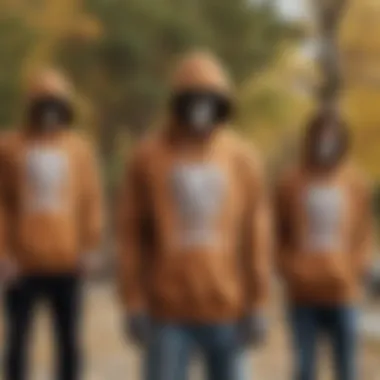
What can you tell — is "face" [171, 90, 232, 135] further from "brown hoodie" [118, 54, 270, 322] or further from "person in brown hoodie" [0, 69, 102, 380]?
"person in brown hoodie" [0, 69, 102, 380]

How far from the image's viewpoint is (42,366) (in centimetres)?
272

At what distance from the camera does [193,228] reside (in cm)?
163

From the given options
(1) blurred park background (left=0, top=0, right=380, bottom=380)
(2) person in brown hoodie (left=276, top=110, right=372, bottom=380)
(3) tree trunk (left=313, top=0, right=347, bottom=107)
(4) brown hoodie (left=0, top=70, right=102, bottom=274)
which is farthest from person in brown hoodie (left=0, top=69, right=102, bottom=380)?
(3) tree trunk (left=313, top=0, right=347, bottom=107)

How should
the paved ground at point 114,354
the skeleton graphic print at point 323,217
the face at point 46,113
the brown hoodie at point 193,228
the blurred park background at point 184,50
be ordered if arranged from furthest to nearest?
the blurred park background at point 184,50 → the paved ground at point 114,354 → the face at point 46,113 → the skeleton graphic print at point 323,217 → the brown hoodie at point 193,228

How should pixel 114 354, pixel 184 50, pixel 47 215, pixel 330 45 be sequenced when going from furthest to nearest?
pixel 184 50
pixel 330 45
pixel 114 354
pixel 47 215

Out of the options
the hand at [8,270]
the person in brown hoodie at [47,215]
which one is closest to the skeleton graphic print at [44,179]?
the person in brown hoodie at [47,215]

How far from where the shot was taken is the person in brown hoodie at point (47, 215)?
7.07 ft

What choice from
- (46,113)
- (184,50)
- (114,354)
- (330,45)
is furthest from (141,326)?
(184,50)

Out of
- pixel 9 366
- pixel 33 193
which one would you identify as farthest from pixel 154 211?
pixel 9 366

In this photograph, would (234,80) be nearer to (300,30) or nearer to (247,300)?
(300,30)

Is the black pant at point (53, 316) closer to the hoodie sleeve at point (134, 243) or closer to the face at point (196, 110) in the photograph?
the hoodie sleeve at point (134, 243)

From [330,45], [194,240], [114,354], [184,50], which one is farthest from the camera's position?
[184,50]

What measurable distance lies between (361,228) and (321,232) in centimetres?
10

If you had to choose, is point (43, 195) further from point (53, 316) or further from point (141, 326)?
point (141, 326)
